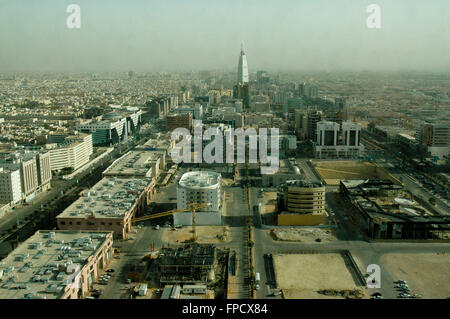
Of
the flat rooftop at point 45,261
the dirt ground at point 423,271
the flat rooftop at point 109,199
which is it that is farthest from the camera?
the flat rooftop at point 109,199

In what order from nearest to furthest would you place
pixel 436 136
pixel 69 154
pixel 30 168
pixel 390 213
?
pixel 390 213, pixel 30 168, pixel 69 154, pixel 436 136

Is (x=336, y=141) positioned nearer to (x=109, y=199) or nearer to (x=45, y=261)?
(x=109, y=199)

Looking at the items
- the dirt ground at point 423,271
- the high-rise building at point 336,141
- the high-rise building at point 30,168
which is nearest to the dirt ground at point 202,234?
the dirt ground at point 423,271

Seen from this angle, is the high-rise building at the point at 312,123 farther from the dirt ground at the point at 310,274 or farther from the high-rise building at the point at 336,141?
the dirt ground at the point at 310,274

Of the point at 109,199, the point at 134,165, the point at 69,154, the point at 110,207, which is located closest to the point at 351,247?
the point at 110,207

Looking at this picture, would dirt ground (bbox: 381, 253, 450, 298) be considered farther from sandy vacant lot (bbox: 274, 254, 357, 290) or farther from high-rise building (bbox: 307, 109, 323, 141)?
high-rise building (bbox: 307, 109, 323, 141)

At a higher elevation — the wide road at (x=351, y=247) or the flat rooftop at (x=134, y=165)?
the flat rooftop at (x=134, y=165)
